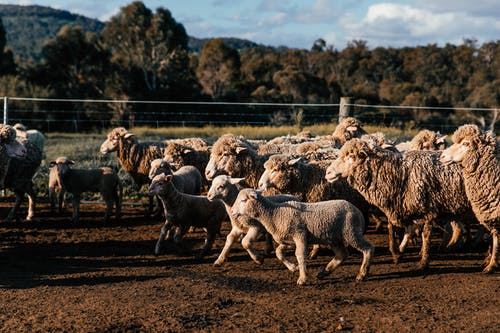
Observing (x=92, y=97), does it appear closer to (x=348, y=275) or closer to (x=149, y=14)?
(x=149, y=14)

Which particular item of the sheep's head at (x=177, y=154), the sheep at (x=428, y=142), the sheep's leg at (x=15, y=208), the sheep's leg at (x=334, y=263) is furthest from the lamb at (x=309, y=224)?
the sheep's leg at (x=15, y=208)

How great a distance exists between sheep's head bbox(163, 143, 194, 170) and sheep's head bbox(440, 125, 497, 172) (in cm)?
544

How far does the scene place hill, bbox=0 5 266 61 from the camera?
159875 millimetres

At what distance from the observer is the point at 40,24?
174m

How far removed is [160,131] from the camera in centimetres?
2895

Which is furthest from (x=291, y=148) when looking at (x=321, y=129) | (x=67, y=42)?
(x=67, y=42)

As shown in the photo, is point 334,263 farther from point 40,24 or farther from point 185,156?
point 40,24

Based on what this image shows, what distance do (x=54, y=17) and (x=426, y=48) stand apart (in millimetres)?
142561

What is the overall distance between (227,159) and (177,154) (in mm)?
2079

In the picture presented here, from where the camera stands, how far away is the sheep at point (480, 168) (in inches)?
317

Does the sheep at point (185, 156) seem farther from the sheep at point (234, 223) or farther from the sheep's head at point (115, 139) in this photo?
the sheep at point (234, 223)

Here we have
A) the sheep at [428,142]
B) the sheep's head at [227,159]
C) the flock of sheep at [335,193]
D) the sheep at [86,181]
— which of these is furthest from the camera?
the sheep at [86,181]

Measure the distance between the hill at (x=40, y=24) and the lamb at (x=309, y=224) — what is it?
147 metres

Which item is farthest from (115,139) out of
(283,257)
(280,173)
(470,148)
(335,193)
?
(470,148)
